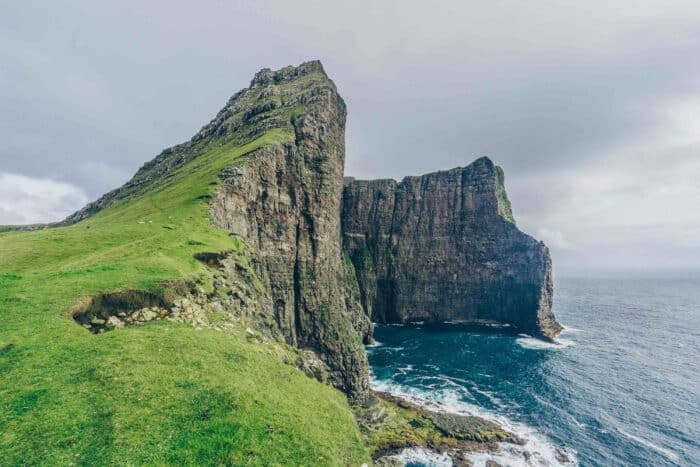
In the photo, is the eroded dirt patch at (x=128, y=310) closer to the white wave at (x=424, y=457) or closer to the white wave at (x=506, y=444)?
the white wave at (x=424, y=457)

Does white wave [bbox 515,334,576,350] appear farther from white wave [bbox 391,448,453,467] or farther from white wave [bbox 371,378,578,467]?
white wave [bbox 391,448,453,467]

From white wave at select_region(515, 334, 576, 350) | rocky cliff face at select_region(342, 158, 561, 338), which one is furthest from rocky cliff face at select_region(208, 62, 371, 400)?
white wave at select_region(515, 334, 576, 350)

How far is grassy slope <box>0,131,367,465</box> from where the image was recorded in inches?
445

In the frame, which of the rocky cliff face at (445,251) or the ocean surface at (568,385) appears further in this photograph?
the rocky cliff face at (445,251)

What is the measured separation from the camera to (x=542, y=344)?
311ft

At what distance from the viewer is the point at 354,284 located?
120812 mm

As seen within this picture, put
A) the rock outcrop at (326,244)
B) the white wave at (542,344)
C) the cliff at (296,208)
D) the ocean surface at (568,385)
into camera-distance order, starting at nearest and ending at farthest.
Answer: the rock outcrop at (326,244) < the ocean surface at (568,385) < the cliff at (296,208) < the white wave at (542,344)

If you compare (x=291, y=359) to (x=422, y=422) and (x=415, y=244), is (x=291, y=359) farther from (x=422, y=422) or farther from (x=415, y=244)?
(x=415, y=244)

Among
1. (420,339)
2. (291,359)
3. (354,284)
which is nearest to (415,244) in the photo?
(354,284)

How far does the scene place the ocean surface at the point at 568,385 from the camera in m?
44.6

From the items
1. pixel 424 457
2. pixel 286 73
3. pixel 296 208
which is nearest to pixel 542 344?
pixel 424 457

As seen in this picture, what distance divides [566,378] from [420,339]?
42.1m

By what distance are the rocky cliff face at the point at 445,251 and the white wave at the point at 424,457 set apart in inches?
3289

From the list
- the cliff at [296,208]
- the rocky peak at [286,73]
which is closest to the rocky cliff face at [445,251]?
the cliff at [296,208]
